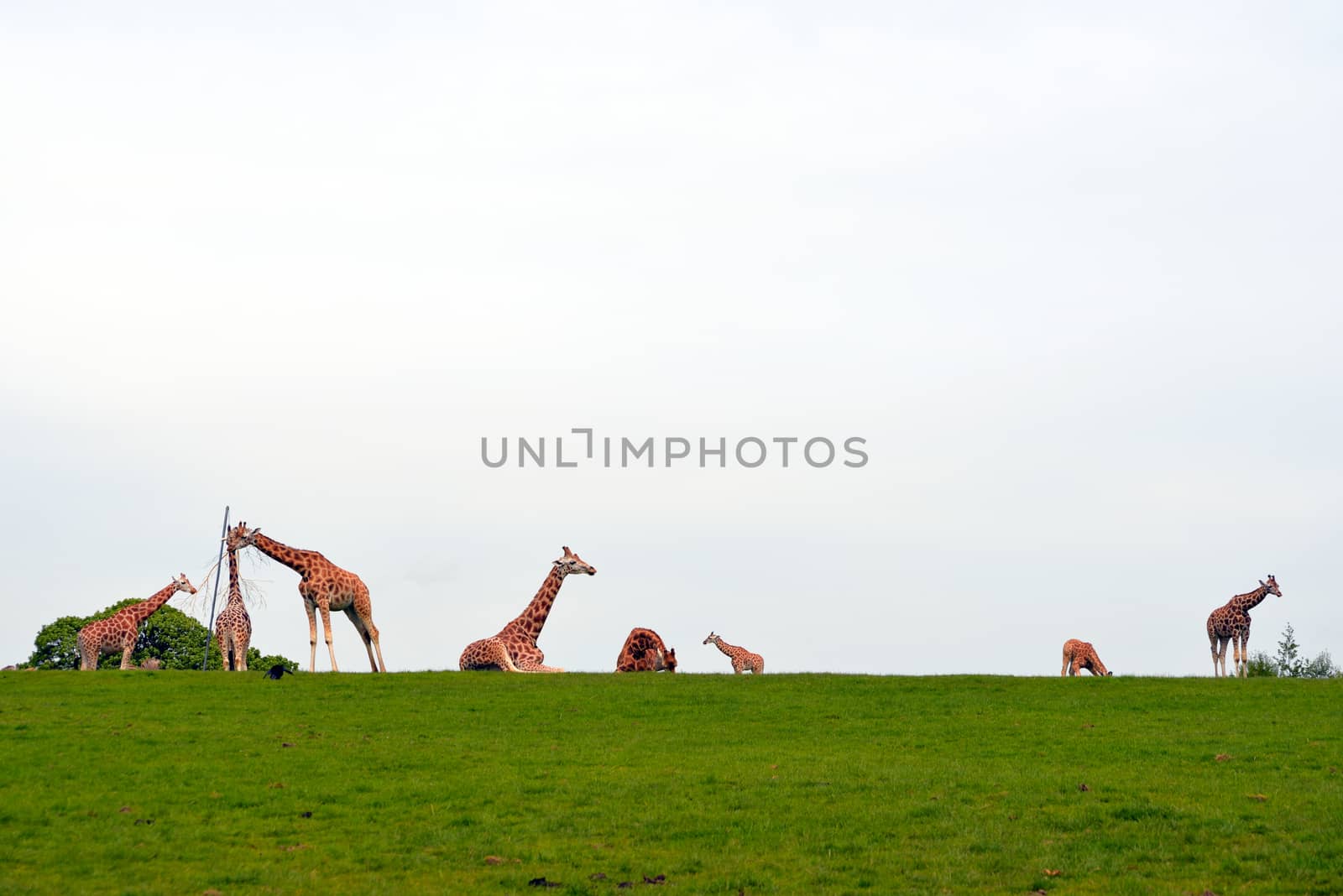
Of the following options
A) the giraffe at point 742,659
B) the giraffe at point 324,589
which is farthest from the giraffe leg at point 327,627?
the giraffe at point 742,659

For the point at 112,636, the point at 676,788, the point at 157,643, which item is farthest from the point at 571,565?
the point at 157,643

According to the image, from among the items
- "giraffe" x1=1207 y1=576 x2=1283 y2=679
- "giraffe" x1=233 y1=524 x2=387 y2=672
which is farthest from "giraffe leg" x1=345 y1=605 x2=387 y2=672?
"giraffe" x1=1207 y1=576 x2=1283 y2=679

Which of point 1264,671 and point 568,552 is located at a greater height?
point 568,552

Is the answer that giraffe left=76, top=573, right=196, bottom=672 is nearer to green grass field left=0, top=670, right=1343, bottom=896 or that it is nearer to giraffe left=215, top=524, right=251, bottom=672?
giraffe left=215, top=524, right=251, bottom=672

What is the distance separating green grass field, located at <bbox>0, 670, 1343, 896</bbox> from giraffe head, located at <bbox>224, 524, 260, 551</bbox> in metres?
7.31

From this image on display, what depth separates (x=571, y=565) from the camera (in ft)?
140

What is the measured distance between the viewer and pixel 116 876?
56.6ft

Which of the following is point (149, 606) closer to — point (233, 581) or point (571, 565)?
point (233, 581)

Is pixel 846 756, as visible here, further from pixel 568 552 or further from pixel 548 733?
pixel 568 552

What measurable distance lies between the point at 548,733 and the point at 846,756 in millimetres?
6568

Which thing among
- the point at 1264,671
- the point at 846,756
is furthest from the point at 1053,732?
the point at 1264,671

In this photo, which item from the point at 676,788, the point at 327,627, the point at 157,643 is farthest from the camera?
the point at 157,643

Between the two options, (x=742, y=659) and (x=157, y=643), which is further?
(x=157, y=643)

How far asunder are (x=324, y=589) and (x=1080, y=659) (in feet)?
83.3
